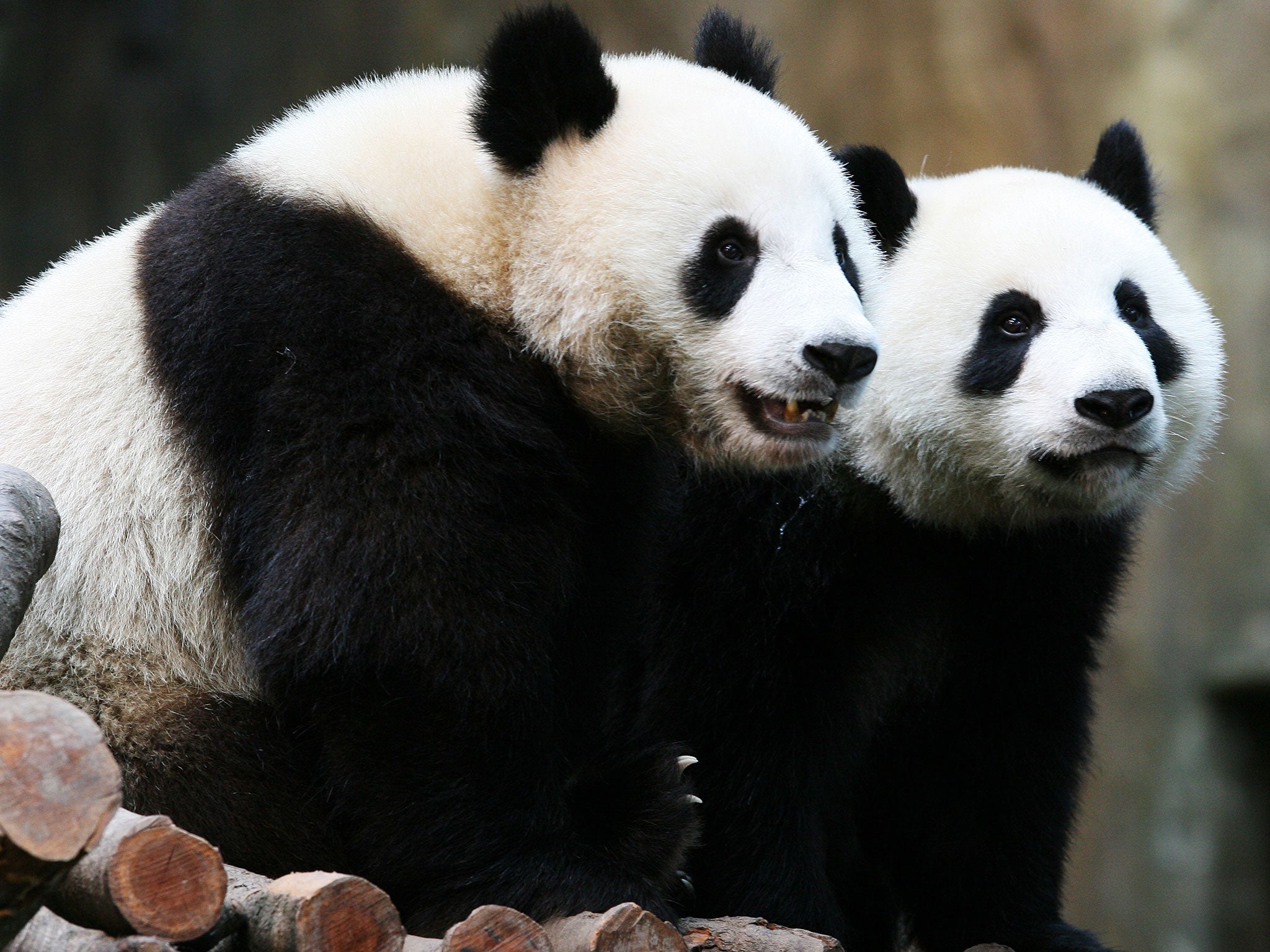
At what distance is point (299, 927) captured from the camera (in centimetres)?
258

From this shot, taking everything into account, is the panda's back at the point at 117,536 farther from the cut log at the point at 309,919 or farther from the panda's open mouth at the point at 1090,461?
the panda's open mouth at the point at 1090,461

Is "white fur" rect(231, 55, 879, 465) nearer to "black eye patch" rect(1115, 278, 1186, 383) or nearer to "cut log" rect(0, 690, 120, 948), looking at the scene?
"black eye patch" rect(1115, 278, 1186, 383)

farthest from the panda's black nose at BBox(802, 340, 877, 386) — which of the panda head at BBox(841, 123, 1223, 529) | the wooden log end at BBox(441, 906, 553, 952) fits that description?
the wooden log end at BBox(441, 906, 553, 952)

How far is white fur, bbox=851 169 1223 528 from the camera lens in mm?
4227

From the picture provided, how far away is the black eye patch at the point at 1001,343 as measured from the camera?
4.34 meters

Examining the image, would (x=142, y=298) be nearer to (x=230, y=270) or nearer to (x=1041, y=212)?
(x=230, y=270)

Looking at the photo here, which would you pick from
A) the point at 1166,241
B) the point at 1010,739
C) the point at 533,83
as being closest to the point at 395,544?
the point at 533,83

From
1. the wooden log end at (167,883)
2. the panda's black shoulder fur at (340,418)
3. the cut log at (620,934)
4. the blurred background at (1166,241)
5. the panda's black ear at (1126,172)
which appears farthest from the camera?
the blurred background at (1166,241)

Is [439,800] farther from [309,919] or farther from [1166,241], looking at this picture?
[1166,241]

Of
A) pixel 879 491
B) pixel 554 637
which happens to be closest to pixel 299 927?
pixel 554 637

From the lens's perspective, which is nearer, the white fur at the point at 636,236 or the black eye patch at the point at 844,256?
the white fur at the point at 636,236

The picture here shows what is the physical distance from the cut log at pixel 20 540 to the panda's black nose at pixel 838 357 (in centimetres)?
166

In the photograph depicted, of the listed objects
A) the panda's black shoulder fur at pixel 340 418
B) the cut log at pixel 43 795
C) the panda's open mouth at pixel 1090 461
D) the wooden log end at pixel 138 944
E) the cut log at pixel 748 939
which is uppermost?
the panda's open mouth at pixel 1090 461

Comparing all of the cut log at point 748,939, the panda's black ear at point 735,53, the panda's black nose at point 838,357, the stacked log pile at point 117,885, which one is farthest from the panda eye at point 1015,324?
the stacked log pile at point 117,885
